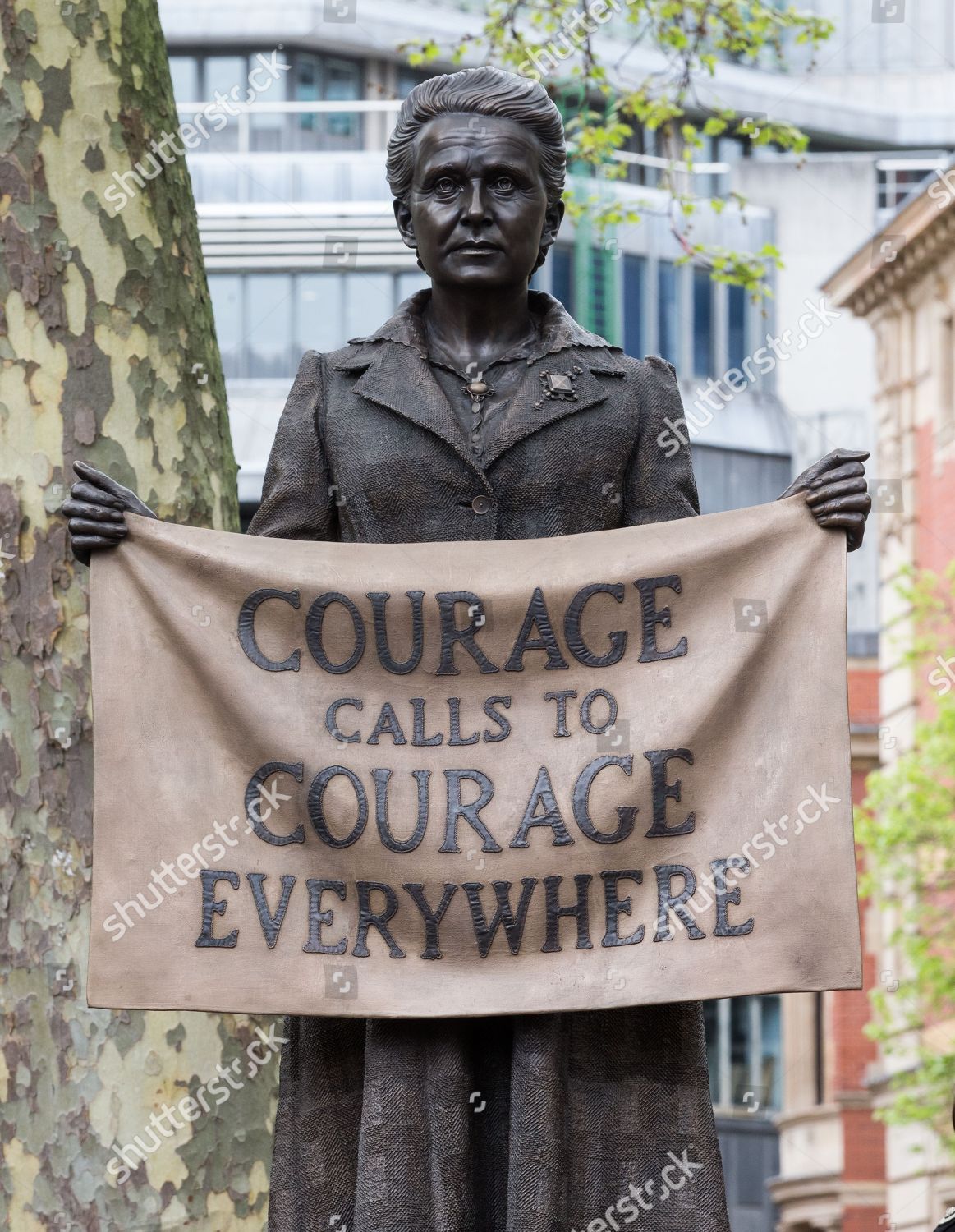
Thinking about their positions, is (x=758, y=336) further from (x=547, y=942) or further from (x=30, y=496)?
(x=547, y=942)

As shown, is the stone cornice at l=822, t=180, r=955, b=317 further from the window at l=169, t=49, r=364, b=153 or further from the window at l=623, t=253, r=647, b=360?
the window at l=169, t=49, r=364, b=153

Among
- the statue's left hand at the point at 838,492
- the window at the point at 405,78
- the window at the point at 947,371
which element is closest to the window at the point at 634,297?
the window at the point at 947,371

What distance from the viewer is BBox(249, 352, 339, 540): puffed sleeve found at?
6176 mm

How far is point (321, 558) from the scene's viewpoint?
19.7 ft

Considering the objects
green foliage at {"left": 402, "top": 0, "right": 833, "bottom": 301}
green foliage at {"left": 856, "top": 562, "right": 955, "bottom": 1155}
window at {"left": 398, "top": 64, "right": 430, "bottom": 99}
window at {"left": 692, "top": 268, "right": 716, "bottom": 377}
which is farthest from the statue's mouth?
window at {"left": 398, "top": 64, "right": 430, "bottom": 99}

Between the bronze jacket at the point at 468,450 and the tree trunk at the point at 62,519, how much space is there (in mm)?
3125

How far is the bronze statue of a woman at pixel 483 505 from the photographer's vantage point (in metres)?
5.78

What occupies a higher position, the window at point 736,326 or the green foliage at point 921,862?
the window at point 736,326

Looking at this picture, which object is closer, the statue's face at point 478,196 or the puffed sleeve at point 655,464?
the statue's face at point 478,196

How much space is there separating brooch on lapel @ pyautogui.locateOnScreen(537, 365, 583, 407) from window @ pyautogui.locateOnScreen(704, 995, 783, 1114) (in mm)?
36750

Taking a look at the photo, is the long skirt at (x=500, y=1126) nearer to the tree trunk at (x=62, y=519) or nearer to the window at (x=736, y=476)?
the tree trunk at (x=62, y=519)

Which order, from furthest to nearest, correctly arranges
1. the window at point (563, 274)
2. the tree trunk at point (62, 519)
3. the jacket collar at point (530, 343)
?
the window at point (563, 274), the tree trunk at point (62, 519), the jacket collar at point (530, 343)

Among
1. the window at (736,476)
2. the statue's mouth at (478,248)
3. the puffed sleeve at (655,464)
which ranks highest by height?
the window at (736,476)

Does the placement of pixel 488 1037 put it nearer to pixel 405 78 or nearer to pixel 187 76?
pixel 187 76
